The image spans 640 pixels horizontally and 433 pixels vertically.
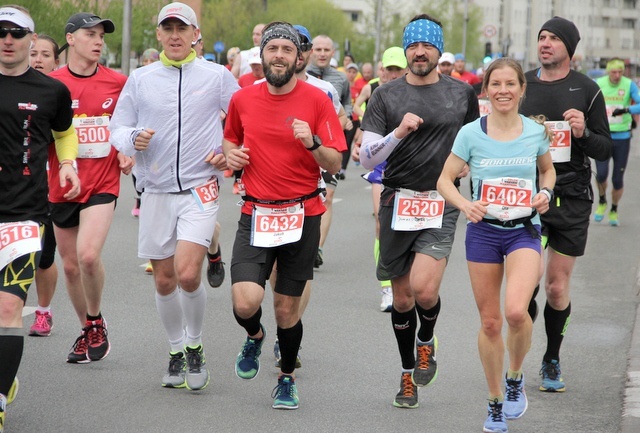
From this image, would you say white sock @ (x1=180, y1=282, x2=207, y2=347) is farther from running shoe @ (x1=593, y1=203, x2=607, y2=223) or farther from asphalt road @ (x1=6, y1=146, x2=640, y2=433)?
running shoe @ (x1=593, y1=203, x2=607, y2=223)

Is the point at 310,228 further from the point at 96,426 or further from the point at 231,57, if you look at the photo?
the point at 231,57

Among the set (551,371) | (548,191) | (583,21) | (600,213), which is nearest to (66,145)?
(548,191)

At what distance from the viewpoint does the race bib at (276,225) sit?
253 inches

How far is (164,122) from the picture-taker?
6.93 metres

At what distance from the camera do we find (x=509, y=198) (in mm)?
6145

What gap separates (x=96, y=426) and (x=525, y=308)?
2244 mm

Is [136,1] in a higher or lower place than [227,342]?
higher

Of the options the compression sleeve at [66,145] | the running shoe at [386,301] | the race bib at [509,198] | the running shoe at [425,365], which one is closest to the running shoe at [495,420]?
the running shoe at [425,365]

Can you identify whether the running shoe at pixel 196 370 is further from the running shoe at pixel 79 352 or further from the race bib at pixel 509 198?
the race bib at pixel 509 198

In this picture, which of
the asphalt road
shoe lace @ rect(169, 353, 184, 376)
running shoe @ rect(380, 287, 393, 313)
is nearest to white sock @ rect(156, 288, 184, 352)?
shoe lace @ rect(169, 353, 184, 376)

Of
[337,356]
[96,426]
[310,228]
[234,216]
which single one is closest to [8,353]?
[96,426]

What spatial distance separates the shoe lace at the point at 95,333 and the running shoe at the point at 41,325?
0.80 meters

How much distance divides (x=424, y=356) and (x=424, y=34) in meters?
1.84

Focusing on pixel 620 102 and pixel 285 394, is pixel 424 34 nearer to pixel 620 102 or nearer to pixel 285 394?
pixel 285 394
